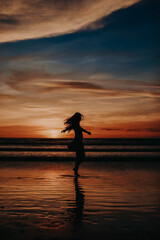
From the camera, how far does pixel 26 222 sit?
4934 millimetres

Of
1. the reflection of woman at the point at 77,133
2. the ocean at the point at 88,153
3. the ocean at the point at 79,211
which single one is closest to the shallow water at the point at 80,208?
the ocean at the point at 79,211

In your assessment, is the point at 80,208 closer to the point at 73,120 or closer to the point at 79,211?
the point at 79,211

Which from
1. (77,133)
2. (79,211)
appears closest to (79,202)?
(79,211)

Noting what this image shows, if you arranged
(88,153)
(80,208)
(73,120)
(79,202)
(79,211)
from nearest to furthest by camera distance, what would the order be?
1. (79,211)
2. (80,208)
3. (79,202)
4. (73,120)
5. (88,153)

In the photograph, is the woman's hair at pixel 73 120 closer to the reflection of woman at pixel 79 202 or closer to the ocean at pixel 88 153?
the reflection of woman at pixel 79 202

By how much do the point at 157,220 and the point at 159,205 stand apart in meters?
1.30

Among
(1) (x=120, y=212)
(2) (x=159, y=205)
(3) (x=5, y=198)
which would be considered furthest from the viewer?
(3) (x=5, y=198)

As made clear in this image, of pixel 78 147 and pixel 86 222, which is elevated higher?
pixel 78 147

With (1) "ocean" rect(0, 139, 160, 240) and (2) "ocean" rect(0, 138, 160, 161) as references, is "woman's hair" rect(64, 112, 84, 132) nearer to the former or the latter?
(1) "ocean" rect(0, 139, 160, 240)

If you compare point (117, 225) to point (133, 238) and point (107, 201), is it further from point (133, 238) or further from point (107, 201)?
point (107, 201)

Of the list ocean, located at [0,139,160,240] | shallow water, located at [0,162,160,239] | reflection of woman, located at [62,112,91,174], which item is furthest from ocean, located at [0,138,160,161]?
ocean, located at [0,139,160,240]

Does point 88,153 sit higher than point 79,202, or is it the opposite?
point 88,153

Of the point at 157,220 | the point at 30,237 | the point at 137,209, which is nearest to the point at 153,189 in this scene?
the point at 137,209

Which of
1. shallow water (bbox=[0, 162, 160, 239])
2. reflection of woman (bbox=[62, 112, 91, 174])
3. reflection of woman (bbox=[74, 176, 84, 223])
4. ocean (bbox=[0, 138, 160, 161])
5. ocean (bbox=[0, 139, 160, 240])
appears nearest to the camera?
ocean (bbox=[0, 139, 160, 240])
